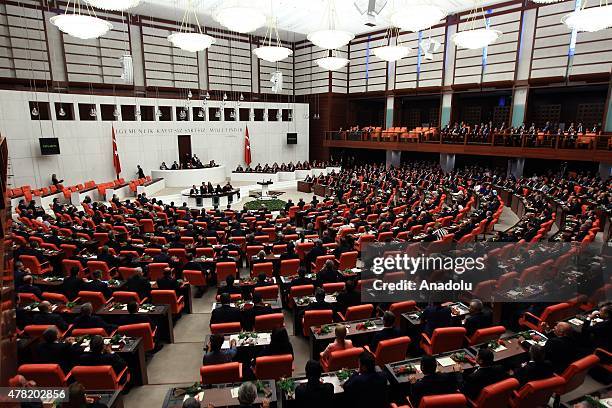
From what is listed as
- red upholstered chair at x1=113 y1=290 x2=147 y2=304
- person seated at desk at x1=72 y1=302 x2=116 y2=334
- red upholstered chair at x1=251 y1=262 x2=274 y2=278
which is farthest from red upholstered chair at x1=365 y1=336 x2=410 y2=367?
red upholstered chair at x1=113 y1=290 x2=147 y2=304

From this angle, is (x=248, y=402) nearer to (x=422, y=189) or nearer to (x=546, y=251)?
(x=546, y=251)

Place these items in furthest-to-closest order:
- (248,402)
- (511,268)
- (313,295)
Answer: (511,268) → (313,295) → (248,402)

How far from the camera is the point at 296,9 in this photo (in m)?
23.1

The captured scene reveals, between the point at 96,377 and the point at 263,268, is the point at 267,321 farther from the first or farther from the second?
the point at 263,268

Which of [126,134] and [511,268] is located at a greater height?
[126,134]

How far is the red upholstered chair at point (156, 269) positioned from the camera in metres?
8.63

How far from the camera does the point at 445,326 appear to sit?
232 inches

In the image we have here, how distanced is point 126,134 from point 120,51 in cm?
544

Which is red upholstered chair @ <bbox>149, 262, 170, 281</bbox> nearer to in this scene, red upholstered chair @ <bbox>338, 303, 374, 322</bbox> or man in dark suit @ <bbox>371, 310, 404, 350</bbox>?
red upholstered chair @ <bbox>338, 303, 374, 322</bbox>

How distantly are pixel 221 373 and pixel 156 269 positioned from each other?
483 centimetres

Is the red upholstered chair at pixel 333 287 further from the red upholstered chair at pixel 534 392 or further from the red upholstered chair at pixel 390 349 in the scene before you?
the red upholstered chair at pixel 534 392

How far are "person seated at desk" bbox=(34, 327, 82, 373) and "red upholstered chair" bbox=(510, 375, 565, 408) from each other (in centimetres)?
561

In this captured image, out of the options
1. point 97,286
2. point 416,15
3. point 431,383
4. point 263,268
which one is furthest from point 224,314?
point 416,15


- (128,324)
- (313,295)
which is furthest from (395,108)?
(128,324)
